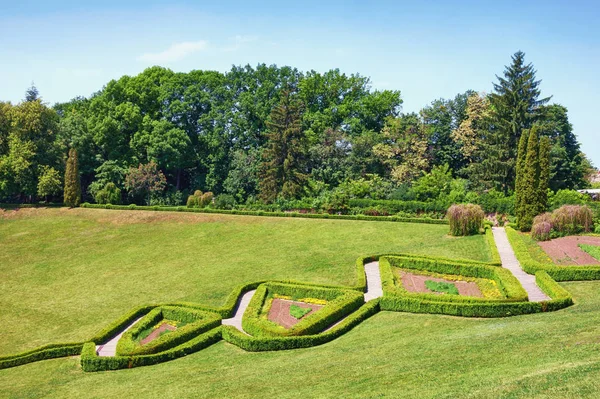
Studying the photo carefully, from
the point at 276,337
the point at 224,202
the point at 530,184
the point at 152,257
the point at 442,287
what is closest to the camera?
the point at 276,337

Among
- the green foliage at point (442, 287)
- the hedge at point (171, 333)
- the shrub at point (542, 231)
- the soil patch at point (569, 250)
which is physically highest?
the shrub at point (542, 231)

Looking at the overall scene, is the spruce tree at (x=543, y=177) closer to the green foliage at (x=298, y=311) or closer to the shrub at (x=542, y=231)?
the shrub at (x=542, y=231)

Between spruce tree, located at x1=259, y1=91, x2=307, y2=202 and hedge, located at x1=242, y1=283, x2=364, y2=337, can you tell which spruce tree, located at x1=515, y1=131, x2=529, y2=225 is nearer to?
hedge, located at x1=242, y1=283, x2=364, y2=337

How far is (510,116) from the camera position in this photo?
175 ft

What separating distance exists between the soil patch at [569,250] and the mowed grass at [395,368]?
551cm

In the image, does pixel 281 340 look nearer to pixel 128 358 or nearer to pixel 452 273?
pixel 128 358

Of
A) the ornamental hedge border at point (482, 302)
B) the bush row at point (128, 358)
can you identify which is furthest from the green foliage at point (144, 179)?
the bush row at point (128, 358)

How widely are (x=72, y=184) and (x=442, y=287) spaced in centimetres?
3912

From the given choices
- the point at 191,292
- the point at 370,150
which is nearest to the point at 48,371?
the point at 191,292

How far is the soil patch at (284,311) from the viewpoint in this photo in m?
23.6

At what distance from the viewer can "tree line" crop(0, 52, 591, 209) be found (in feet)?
172

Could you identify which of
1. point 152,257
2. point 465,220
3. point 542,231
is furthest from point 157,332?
point 542,231

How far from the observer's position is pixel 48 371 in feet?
67.6

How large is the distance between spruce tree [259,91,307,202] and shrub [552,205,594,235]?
1012 inches
